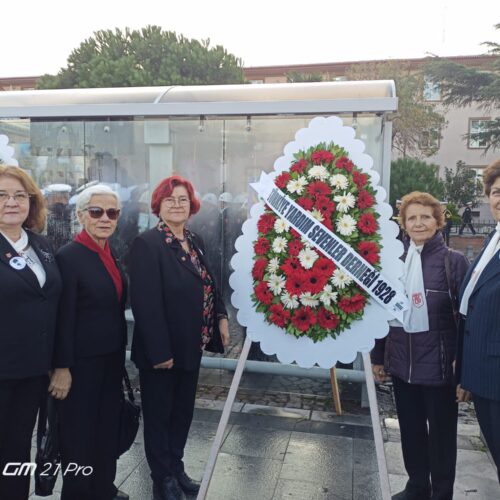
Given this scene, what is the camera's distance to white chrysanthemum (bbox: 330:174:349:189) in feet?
9.59

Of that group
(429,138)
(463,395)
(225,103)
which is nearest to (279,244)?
(463,395)

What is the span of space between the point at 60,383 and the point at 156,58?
23.8 m

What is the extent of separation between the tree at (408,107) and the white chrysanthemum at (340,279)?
2229 centimetres

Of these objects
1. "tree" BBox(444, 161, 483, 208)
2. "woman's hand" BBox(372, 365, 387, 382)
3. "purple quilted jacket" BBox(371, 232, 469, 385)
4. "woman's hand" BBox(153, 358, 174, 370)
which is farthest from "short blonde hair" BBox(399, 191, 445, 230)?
"tree" BBox(444, 161, 483, 208)

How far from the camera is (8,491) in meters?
2.65

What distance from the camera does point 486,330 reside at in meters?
2.50

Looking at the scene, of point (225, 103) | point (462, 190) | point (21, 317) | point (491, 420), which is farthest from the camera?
point (462, 190)

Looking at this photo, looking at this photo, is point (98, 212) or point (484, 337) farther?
point (98, 212)

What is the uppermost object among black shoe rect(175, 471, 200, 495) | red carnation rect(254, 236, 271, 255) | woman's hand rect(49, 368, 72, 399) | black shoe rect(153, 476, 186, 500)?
red carnation rect(254, 236, 271, 255)

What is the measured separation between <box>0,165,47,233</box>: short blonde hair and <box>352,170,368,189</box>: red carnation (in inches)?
69.8

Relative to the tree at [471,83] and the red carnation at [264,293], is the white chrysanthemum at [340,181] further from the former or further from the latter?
the tree at [471,83]

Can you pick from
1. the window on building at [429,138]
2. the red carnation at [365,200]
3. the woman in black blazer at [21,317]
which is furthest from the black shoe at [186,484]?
the window on building at [429,138]

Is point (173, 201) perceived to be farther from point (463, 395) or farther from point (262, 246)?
point (463, 395)

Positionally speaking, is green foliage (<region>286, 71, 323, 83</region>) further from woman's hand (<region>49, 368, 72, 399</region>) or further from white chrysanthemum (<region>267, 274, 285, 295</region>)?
woman's hand (<region>49, 368, 72, 399</region>)
